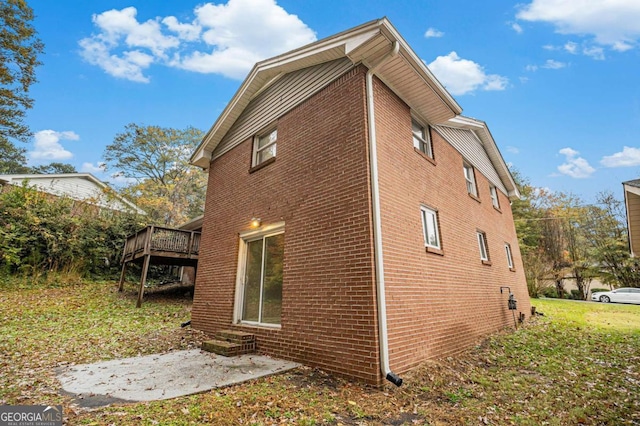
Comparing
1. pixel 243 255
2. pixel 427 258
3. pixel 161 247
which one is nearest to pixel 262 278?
pixel 243 255

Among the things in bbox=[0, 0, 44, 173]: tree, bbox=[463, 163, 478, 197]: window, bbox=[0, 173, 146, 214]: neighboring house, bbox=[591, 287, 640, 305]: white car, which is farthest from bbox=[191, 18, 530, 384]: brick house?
bbox=[591, 287, 640, 305]: white car

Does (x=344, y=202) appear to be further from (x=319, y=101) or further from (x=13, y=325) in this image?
(x=13, y=325)

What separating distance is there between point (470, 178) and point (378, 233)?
7.24 meters

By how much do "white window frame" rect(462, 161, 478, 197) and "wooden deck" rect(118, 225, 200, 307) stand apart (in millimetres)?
11677

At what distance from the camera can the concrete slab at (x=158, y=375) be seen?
12.2 feet

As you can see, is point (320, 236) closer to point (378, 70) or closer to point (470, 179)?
point (378, 70)

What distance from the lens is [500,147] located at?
12.2 metres

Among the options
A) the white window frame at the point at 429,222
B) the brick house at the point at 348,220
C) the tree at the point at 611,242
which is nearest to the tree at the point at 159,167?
the brick house at the point at 348,220

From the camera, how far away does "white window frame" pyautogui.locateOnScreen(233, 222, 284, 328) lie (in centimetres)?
682

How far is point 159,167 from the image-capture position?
24.8 m

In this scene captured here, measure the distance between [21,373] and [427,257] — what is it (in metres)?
7.39

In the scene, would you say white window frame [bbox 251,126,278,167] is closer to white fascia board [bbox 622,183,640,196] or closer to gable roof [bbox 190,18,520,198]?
gable roof [bbox 190,18,520,198]

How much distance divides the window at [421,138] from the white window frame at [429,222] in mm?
A: 1673

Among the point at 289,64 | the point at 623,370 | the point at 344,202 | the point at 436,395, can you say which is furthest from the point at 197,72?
the point at 623,370
